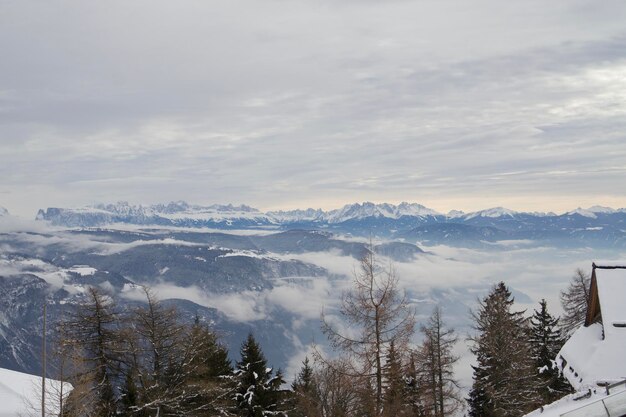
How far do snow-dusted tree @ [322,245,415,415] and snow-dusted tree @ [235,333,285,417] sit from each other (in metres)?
15.4

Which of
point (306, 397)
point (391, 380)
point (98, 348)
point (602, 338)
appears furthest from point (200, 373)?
point (602, 338)

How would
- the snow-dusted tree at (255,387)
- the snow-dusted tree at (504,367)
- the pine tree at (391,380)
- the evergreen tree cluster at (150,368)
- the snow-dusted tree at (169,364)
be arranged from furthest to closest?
the snow-dusted tree at (255,387) < the snow-dusted tree at (504,367) < the snow-dusted tree at (169,364) < the evergreen tree cluster at (150,368) < the pine tree at (391,380)

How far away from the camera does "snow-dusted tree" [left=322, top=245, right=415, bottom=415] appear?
16.9 m

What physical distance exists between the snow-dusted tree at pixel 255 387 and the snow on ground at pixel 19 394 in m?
9.55

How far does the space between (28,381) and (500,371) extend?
31945 mm

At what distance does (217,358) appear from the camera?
3406cm

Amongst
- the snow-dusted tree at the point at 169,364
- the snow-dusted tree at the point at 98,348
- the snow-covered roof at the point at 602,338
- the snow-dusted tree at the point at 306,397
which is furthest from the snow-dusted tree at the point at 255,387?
the snow-covered roof at the point at 602,338

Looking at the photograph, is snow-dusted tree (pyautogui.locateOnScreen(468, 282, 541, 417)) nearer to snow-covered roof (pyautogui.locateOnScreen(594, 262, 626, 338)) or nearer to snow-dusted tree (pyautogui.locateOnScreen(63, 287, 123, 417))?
snow-covered roof (pyautogui.locateOnScreen(594, 262, 626, 338))

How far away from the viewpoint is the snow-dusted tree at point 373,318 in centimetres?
1691

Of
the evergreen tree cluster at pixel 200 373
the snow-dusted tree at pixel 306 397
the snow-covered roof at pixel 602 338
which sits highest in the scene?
the snow-covered roof at pixel 602 338

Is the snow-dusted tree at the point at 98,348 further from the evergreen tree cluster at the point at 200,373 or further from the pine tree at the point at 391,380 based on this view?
the pine tree at the point at 391,380

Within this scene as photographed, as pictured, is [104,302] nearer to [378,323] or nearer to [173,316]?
[173,316]

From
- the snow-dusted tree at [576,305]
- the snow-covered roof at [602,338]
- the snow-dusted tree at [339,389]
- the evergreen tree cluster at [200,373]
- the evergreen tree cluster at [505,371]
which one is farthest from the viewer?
the snow-dusted tree at [576,305]

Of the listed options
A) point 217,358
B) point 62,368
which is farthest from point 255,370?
point 62,368
